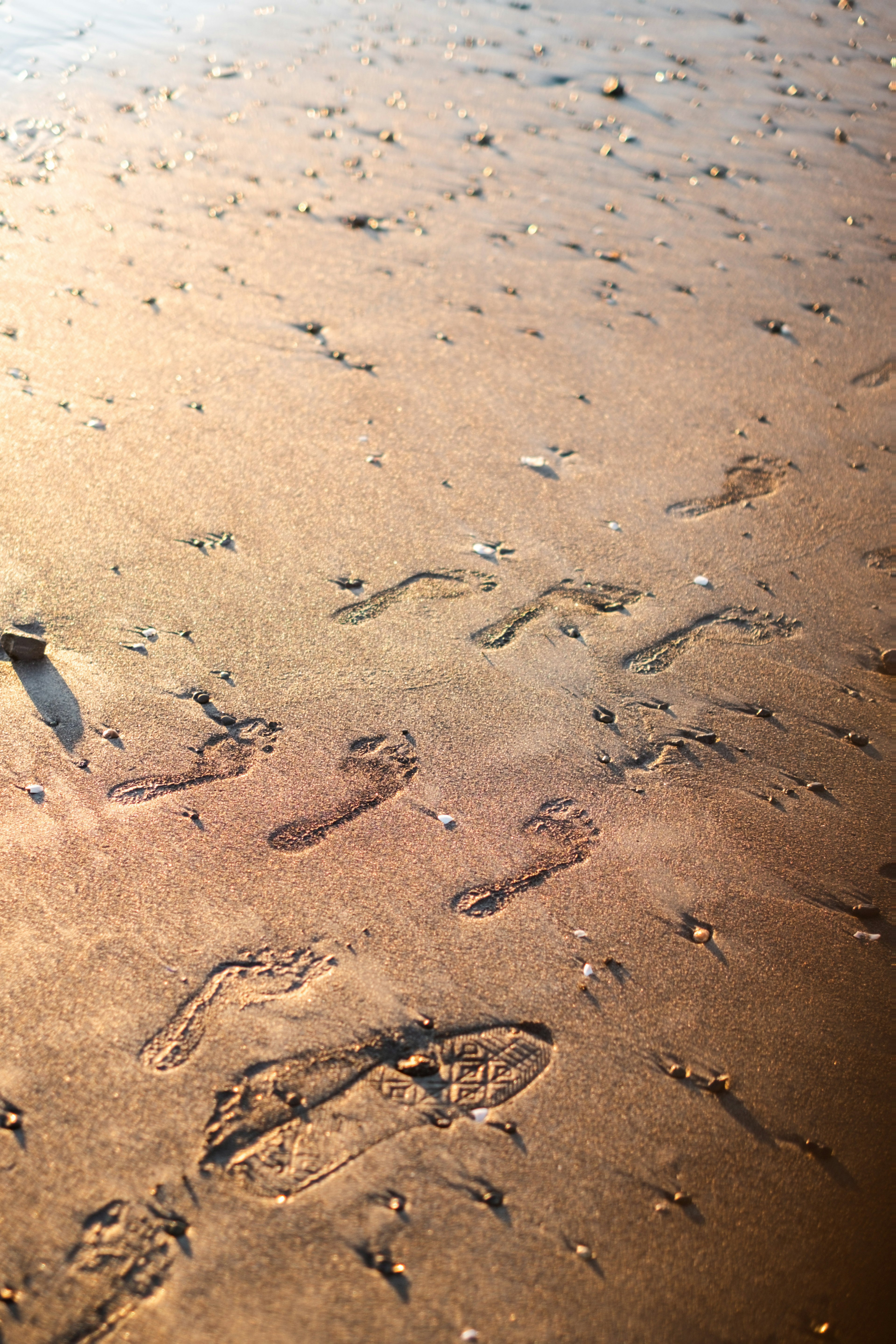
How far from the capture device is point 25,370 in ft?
12.4

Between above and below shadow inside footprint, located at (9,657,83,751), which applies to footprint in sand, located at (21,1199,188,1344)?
below

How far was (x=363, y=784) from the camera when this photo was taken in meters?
2.56

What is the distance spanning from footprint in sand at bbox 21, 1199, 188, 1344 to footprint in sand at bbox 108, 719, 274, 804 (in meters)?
0.99

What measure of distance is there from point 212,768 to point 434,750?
0.62 meters

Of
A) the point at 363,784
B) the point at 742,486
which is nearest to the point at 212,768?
the point at 363,784

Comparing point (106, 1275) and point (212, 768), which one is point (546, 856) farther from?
point (106, 1275)

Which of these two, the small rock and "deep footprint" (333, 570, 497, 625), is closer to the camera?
the small rock

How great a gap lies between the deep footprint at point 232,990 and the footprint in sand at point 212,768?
1.81 ft

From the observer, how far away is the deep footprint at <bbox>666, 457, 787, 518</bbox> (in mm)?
3619

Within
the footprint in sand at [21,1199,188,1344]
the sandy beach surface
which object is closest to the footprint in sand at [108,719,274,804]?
the sandy beach surface

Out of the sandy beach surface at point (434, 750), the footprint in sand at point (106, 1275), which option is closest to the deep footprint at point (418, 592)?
the sandy beach surface at point (434, 750)

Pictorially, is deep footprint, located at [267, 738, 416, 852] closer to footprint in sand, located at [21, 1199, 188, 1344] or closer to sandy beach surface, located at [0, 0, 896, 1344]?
sandy beach surface, located at [0, 0, 896, 1344]

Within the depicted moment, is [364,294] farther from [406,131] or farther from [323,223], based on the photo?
[406,131]

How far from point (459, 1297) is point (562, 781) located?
4.21ft
